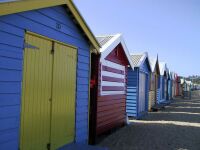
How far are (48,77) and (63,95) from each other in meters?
0.92

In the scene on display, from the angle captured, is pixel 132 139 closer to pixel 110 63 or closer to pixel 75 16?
pixel 110 63

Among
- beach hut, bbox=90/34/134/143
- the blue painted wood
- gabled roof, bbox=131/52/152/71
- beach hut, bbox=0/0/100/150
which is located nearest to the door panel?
gabled roof, bbox=131/52/152/71

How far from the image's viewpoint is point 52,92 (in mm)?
7258

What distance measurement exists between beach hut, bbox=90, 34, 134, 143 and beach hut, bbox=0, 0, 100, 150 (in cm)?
80

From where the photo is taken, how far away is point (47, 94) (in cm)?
704

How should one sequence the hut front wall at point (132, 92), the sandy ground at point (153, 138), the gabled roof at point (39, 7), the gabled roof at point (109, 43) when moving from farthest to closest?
the hut front wall at point (132, 92), the gabled roof at point (109, 43), the sandy ground at point (153, 138), the gabled roof at point (39, 7)

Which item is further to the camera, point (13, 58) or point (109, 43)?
point (109, 43)

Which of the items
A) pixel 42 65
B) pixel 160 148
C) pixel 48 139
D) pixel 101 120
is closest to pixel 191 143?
pixel 160 148

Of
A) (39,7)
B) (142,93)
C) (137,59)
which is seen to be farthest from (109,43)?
(142,93)

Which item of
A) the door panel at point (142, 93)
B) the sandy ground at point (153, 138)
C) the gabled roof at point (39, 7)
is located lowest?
the sandy ground at point (153, 138)

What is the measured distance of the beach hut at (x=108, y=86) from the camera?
9.99 m

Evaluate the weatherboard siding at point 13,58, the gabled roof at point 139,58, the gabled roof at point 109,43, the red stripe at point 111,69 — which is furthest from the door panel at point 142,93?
the weatherboard siding at point 13,58

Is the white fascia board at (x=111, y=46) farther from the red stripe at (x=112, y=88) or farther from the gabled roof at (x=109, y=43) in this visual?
the red stripe at (x=112, y=88)

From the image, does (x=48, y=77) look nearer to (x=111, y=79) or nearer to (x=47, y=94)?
(x=47, y=94)
